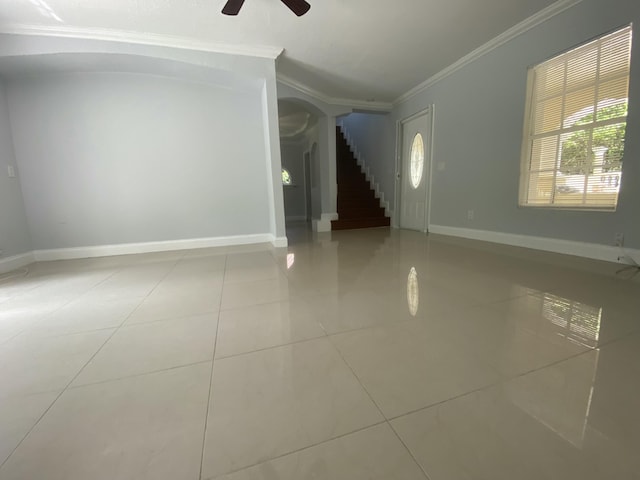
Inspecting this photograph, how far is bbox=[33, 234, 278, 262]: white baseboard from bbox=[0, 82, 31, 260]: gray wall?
27 cm

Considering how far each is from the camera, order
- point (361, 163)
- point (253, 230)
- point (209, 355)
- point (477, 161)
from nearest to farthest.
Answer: point (209, 355) → point (477, 161) → point (253, 230) → point (361, 163)

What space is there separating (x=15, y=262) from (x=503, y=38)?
6377mm

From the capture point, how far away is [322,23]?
268 cm

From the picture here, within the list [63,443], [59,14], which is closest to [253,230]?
[59,14]

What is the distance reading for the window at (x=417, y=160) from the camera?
459 cm

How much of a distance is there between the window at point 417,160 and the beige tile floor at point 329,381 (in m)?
3.07

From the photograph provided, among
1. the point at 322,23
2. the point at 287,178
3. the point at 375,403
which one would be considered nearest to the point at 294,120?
the point at 287,178

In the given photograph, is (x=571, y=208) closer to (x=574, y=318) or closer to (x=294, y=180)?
(x=574, y=318)

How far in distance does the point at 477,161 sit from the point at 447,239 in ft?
3.79

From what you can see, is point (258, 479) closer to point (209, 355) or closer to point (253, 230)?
point (209, 355)

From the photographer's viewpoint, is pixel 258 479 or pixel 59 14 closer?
pixel 258 479

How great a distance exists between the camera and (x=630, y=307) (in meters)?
1.46

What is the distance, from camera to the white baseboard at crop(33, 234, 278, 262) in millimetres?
3302

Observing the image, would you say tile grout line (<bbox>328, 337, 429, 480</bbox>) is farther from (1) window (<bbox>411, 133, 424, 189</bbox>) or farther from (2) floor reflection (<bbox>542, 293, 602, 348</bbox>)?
(1) window (<bbox>411, 133, 424, 189</bbox>)
